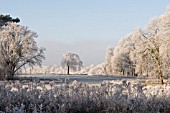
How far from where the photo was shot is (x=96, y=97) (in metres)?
7.40

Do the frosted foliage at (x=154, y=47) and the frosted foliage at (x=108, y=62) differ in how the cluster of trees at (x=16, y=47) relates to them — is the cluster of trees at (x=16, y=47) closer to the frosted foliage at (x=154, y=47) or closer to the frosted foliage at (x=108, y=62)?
the frosted foliage at (x=154, y=47)

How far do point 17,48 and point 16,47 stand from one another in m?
0.31

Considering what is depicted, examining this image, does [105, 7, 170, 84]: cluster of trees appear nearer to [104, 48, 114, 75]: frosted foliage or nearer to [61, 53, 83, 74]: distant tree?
[104, 48, 114, 75]: frosted foliage

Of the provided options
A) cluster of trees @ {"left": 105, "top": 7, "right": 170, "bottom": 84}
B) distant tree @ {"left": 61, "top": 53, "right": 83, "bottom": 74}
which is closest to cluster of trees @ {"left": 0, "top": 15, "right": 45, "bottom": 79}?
cluster of trees @ {"left": 105, "top": 7, "right": 170, "bottom": 84}

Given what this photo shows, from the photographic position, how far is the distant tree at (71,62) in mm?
120125

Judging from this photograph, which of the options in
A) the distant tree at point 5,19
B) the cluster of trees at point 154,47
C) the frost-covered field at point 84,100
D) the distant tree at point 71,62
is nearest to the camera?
the frost-covered field at point 84,100

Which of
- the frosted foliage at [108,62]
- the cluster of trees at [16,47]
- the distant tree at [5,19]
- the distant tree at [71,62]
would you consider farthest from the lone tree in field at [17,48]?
the distant tree at [71,62]

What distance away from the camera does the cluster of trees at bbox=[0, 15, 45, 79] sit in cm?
5059

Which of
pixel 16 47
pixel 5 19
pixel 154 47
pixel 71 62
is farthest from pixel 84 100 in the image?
pixel 71 62

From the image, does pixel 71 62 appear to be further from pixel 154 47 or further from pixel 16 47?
pixel 154 47

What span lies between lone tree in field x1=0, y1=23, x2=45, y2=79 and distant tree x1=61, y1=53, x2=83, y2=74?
6288 cm

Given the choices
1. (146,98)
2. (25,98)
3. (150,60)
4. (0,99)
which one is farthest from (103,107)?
(150,60)

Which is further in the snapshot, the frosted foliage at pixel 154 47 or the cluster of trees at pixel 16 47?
the cluster of trees at pixel 16 47

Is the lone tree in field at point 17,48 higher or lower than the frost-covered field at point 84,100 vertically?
higher
